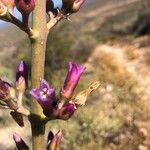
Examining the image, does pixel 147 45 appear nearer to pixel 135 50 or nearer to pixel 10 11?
pixel 135 50

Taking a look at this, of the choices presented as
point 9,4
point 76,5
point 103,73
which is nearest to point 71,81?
point 76,5

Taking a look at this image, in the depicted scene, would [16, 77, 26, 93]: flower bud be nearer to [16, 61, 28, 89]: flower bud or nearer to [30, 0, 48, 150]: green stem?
[16, 61, 28, 89]: flower bud

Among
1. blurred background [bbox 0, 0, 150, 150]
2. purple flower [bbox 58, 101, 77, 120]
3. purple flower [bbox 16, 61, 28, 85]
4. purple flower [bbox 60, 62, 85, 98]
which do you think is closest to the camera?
purple flower [bbox 58, 101, 77, 120]

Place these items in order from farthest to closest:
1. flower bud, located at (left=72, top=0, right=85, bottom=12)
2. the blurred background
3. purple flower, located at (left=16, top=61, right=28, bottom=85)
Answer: the blurred background, purple flower, located at (left=16, top=61, right=28, bottom=85), flower bud, located at (left=72, top=0, right=85, bottom=12)

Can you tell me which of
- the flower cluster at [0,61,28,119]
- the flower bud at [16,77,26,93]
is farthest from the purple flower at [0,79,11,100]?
the flower bud at [16,77,26,93]

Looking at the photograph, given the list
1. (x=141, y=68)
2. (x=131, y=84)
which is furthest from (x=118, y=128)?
Result: (x=141, y=68)

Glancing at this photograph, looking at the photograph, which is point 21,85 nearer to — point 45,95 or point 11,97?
point 11,97
